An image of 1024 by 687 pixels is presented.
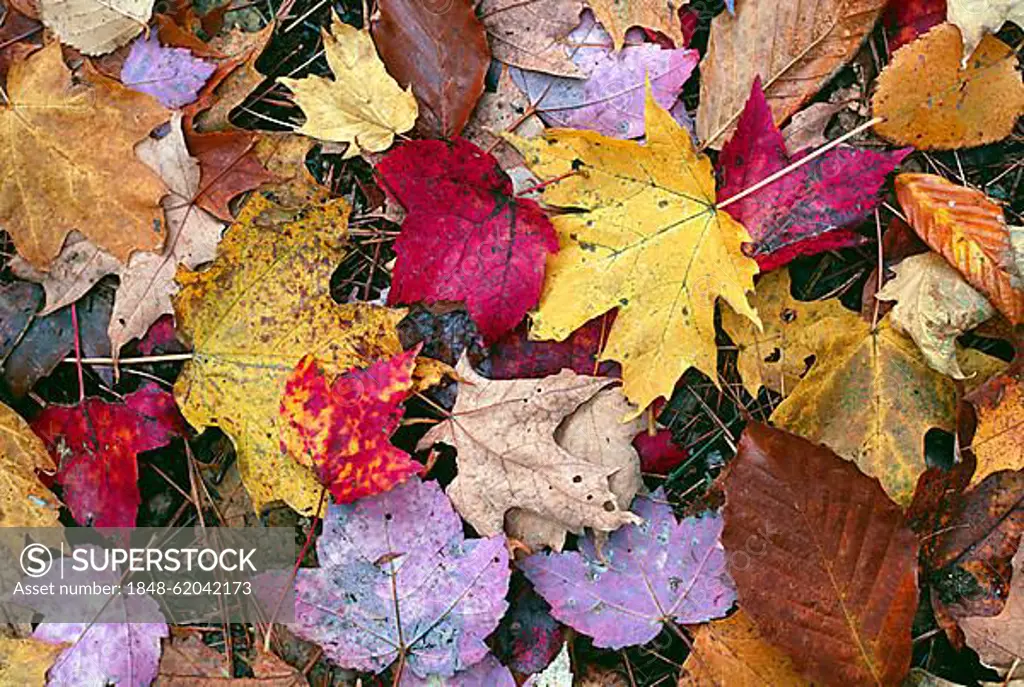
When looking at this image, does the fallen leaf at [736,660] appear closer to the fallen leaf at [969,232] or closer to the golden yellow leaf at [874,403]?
the golden yellow leaf at [874,403]

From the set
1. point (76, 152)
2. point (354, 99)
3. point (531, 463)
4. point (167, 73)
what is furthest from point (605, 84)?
point (76, 152)

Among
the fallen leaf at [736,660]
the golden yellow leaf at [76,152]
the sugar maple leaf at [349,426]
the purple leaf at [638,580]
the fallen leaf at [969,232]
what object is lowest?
the fallen leaf at [736,660]

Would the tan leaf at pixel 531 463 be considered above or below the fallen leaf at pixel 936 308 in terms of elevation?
below

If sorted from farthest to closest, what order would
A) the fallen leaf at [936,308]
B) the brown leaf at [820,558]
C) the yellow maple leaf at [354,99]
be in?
1. the yellow maple leaf at [354,99]
2. the fallen leaf at [936,308]
3. the brown leaf at [820,558]

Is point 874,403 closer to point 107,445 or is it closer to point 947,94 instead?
point 947,94

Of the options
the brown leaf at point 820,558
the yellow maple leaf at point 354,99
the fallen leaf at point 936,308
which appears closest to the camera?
the brown leaf at point 820,558

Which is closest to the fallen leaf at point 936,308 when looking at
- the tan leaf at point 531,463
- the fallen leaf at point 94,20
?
the tan leaf at point 531,463
